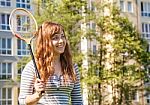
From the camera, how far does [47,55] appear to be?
3.02 m

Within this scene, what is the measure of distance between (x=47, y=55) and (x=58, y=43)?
11cm

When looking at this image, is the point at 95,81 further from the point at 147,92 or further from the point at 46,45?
the point at 46,45

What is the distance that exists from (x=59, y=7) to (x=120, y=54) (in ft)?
10.3

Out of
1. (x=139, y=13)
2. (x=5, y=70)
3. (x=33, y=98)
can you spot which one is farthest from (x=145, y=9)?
(x=33, y=98)

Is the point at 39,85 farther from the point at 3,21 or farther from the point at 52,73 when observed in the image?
the point at 3,21

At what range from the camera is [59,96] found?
3.00 m

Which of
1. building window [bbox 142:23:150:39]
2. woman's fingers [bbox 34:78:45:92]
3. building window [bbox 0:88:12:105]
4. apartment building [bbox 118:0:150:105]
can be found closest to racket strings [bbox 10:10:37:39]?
woman's fingers [bbox 34:78:45:92]

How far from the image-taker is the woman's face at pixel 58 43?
304cm

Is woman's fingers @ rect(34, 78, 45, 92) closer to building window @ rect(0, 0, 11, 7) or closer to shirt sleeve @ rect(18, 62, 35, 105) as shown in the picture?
shirt sleeve @ rect(18, 62, 35, 105)

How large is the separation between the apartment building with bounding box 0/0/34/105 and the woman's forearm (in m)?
28.2

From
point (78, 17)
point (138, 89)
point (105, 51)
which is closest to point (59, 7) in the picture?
point (78, 17)

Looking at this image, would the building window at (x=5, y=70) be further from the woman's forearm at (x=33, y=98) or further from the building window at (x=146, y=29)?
the woman's forearm at (x=33, y=98)

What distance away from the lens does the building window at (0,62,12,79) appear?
103 feet

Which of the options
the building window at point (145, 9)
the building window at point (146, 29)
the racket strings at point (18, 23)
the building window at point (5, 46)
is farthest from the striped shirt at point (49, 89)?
the building window at point (145, 9)
